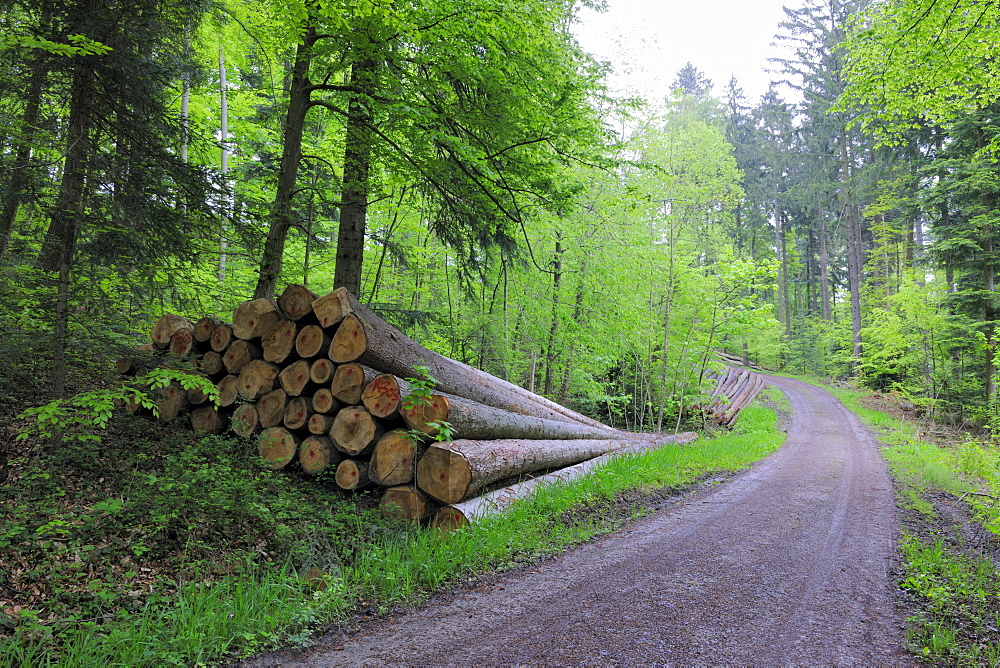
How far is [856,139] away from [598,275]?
93.8ft

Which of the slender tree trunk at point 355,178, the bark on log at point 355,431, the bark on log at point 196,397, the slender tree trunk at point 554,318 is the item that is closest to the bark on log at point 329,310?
the bark on log at point 355,431

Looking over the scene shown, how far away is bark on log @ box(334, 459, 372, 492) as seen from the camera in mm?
5215

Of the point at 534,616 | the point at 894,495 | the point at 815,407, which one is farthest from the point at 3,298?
the point at 815,407

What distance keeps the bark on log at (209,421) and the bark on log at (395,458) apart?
232 centimetres

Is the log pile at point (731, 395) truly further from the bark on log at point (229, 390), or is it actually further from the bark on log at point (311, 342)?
the bark on log at point (229, 390)

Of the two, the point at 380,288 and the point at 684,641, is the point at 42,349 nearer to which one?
the point at 684,641

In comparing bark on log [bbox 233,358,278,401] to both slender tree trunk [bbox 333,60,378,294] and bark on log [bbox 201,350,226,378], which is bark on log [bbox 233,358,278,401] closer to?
bark on log [bbox 201,350,226,378]

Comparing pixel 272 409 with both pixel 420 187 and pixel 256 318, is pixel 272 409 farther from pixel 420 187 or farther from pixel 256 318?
pixel 420 187

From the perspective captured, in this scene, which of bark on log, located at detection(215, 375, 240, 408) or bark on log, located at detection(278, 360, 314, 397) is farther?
bark on log, located at detection(215, 375, 240, 408)

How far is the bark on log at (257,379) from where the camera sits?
5.77 m

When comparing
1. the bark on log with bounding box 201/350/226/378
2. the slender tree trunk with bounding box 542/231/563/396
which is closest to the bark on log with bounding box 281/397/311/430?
the bark on log with bounding box 201/350/226/378

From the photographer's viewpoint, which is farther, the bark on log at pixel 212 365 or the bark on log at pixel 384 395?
the bark on log at pixel 212 365

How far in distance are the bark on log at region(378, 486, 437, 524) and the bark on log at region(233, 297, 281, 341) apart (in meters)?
2.52

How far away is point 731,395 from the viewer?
21031mm
